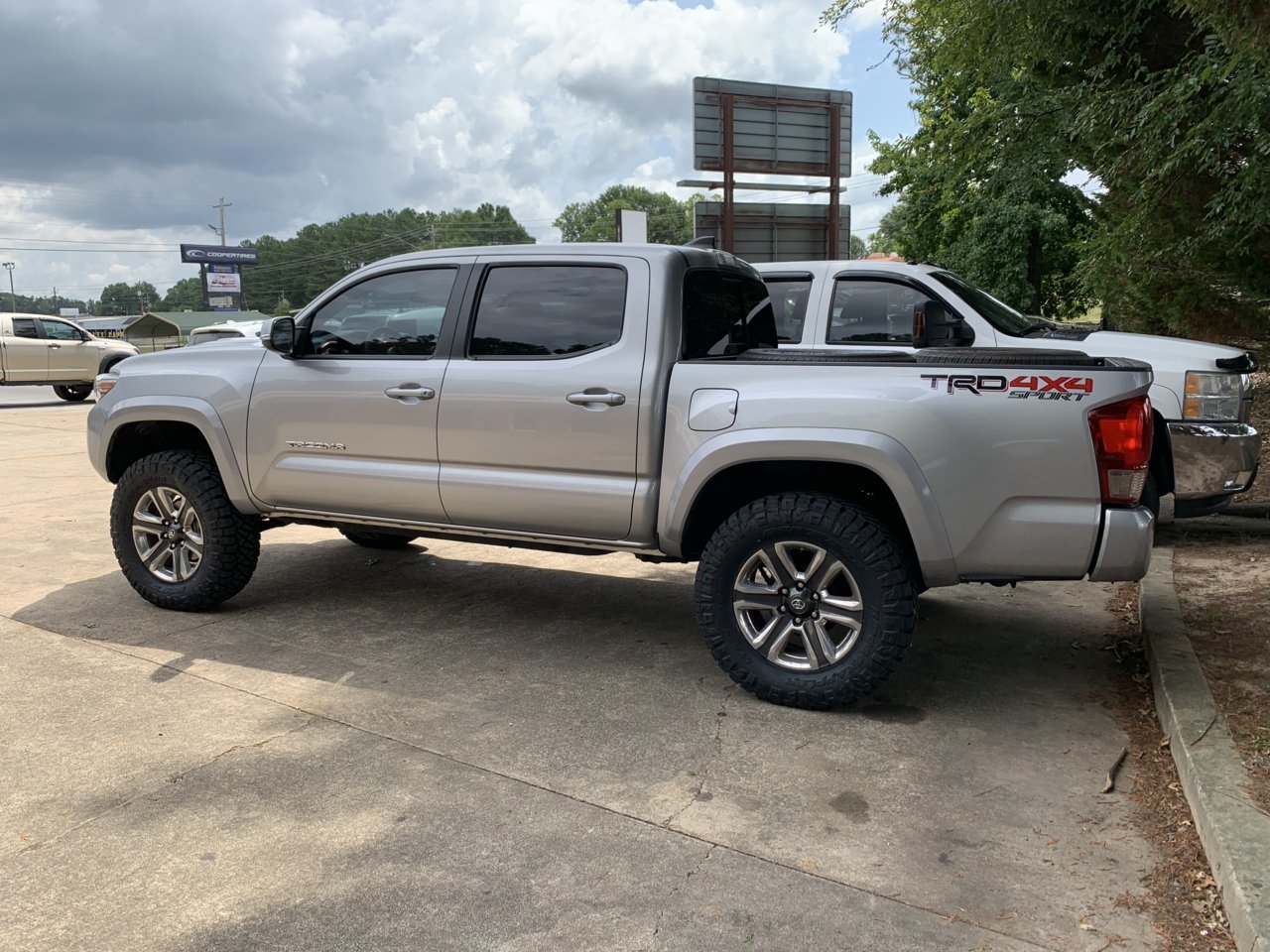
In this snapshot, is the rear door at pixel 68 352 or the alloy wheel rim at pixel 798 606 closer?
the alloy wheel rim at pixel 798 606

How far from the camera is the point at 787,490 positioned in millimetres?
4469

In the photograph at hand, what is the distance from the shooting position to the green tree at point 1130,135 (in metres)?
6.69

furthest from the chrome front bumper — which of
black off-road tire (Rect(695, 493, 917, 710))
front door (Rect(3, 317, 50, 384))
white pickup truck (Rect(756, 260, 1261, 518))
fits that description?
front door (Rect(3, 317, 50, 384))

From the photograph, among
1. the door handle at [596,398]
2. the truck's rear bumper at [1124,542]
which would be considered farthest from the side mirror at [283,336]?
the truck's rear bumper at [1124,542]

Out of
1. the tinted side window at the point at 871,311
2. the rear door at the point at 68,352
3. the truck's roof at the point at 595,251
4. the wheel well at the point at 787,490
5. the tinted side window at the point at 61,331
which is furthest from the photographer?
the tinted side window at the point at 61,331

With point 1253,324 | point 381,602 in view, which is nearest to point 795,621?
point 381,602

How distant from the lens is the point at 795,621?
14.0ft

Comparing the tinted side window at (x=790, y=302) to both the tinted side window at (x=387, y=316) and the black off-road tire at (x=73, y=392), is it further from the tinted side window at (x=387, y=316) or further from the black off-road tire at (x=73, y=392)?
the black off-road tire at (x=73, y=392)

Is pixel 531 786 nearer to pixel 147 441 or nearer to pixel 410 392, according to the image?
pixel 410 392

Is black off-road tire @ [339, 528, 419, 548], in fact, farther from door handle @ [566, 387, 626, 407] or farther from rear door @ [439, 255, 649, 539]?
door handle @ [566, 387, 626, 407]

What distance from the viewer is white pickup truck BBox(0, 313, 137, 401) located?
69.4ft

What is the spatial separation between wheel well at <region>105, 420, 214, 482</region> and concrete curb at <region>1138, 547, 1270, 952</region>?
4.82 m

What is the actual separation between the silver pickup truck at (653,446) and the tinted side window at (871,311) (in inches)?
67.6

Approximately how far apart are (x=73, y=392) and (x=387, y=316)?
20163mm
